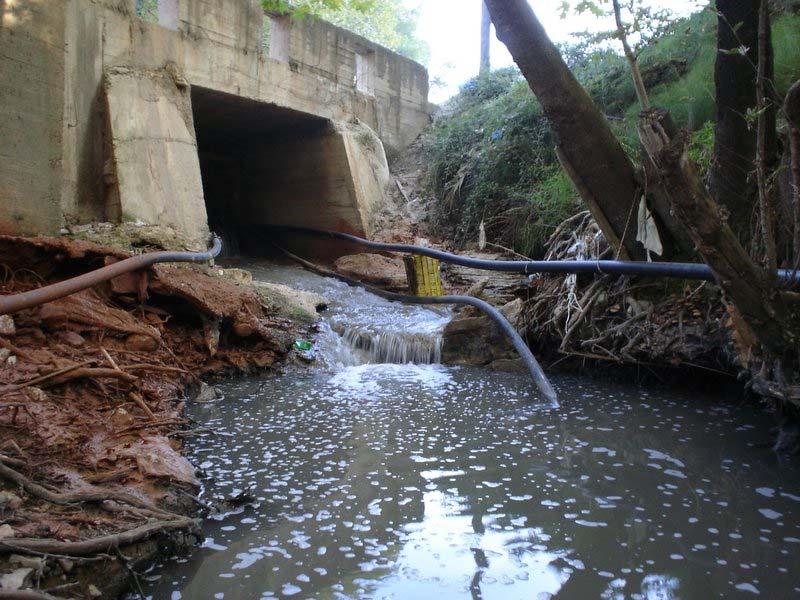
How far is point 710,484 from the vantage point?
300 centimetres

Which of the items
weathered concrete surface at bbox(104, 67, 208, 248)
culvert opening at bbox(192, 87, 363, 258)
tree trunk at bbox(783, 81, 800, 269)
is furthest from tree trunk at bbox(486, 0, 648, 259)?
culvert opening at bbox(192, 87, 363, 258)

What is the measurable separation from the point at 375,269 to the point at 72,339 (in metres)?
5.77

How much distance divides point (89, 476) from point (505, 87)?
12313 mm

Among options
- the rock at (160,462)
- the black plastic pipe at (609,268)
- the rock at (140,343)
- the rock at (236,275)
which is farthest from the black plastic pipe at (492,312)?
the rock at (140,343)

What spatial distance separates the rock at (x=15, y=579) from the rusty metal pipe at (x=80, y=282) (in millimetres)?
1803

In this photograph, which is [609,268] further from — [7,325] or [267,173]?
[267,173]

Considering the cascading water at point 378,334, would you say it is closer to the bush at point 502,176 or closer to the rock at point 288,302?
the rock at point 288,302

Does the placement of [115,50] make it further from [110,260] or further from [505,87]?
[505,87]

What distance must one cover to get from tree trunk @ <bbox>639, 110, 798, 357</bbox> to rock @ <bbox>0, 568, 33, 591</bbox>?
8.74 ft

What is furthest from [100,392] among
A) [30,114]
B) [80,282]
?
[30,114]

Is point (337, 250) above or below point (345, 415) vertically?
above

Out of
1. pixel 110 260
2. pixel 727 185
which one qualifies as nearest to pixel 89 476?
pixel 110 260

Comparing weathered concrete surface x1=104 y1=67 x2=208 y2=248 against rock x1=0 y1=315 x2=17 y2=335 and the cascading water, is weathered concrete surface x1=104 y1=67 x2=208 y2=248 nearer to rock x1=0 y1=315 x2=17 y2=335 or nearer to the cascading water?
the cascading water

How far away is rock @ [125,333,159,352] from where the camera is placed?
14.7 ft
